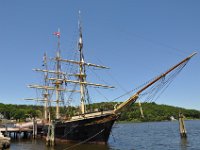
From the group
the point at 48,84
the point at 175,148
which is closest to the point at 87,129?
the point at 175,148

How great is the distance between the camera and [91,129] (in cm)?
4194

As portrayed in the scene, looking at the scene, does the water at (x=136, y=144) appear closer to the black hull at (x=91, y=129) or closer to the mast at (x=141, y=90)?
the black hull at (x=91, y=129)

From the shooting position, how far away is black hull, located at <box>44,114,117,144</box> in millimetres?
41125

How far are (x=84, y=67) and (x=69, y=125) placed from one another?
11031 mm

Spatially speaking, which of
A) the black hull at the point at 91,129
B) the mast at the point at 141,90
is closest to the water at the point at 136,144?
the black hull at the point at 91,129

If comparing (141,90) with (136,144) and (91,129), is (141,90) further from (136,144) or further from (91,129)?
(136,144)

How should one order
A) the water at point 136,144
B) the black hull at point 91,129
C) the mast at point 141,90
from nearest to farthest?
the mast at point 141,90, the water at point 136,144, the black hull at point 91,129

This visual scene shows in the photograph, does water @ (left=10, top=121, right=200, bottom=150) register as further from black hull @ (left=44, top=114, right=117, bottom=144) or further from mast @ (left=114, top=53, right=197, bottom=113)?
mast @ (left=114, top=53, right=197, bottom=113)

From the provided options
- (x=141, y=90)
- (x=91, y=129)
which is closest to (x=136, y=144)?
(x=91, y=129)

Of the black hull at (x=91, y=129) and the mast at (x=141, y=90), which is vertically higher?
the mast at (x=141, y=90)

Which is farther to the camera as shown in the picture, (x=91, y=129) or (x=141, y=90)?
(x=91, y=129)

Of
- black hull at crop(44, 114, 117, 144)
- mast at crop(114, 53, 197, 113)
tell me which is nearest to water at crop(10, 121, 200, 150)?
black hull at crop(44, 114, 117, 144)

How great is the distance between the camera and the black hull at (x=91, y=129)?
135 ft

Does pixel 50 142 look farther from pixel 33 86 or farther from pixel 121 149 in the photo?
pixel 33 86
